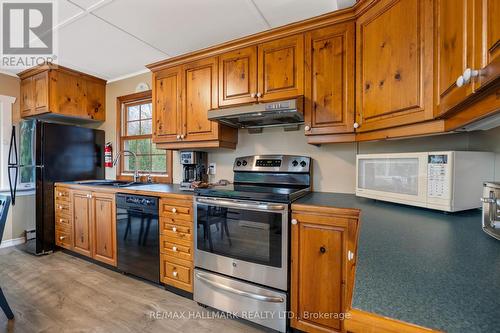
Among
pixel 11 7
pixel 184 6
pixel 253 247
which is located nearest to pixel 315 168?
pixel 253 247

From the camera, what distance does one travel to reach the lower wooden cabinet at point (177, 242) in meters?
1.86

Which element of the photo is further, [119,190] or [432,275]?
[119,190]

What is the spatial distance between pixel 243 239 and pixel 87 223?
6.61 ft

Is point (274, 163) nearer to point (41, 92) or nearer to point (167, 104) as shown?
point (167, 104)

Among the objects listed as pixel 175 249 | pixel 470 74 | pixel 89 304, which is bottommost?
pixel 89 304

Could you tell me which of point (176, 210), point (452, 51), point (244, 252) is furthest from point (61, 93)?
point (452, 51)

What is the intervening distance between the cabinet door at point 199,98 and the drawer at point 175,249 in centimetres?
98

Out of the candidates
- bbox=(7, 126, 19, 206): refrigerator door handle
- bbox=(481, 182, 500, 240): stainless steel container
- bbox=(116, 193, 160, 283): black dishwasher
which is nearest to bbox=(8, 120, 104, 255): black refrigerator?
bbox=(7, 126, 19, 206): refrigerator door handle

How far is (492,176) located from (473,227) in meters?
0.52

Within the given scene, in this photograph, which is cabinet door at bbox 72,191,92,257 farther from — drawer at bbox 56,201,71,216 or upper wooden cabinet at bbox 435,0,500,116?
upper wooden cabinet at bbox 435,0,500,116

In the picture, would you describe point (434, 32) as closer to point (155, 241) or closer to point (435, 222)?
point (435, 222)

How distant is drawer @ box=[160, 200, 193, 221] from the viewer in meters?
1.85

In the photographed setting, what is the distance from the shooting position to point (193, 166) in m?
2.46

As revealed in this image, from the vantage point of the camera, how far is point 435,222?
40.2 inches
